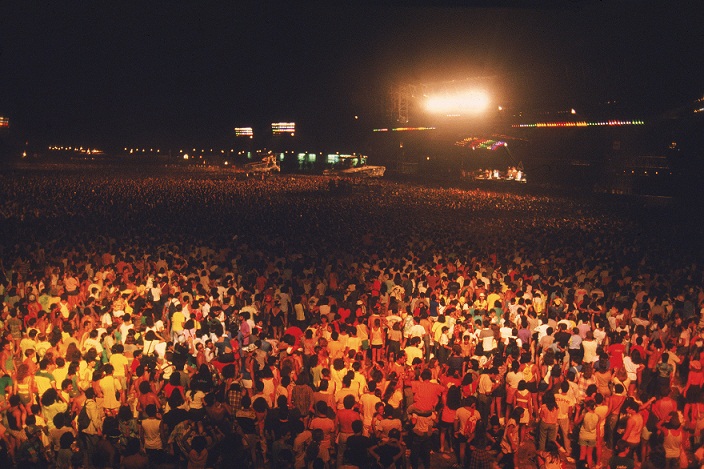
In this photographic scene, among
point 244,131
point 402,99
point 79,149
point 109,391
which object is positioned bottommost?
point 109,391

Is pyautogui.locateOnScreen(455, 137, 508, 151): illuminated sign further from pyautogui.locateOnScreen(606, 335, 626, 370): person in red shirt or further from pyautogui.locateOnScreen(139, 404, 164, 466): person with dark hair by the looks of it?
pyautogui.locateOnScreen(139, 404, 164, 466): person with dark hair

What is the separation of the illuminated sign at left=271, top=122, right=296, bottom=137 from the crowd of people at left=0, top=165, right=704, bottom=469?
73.4 m

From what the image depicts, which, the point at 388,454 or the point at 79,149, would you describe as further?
the point at 79,149

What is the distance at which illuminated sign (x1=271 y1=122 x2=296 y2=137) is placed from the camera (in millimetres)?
89500

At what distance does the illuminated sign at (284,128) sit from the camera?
8950 cm

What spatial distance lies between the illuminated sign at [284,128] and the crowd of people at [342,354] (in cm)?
7337

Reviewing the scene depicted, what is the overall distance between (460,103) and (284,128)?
53386 millimetres

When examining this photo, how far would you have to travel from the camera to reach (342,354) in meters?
9.09

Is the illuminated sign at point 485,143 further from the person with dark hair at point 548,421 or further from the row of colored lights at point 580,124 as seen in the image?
the person with dark hair at point 548,421

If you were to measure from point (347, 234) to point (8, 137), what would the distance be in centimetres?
8315

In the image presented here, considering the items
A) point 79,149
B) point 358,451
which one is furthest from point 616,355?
point 79,149

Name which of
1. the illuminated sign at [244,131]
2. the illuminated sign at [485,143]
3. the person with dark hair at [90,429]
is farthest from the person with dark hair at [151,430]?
the illuminated sign at [244,131]

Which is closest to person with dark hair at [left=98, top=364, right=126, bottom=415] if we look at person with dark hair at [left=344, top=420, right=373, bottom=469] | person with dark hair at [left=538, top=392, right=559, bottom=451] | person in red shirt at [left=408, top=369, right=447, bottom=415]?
person with dark hair at [left=344, top=420, right=373, bottom=469]

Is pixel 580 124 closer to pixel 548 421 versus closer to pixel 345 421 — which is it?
pixel 548 421
